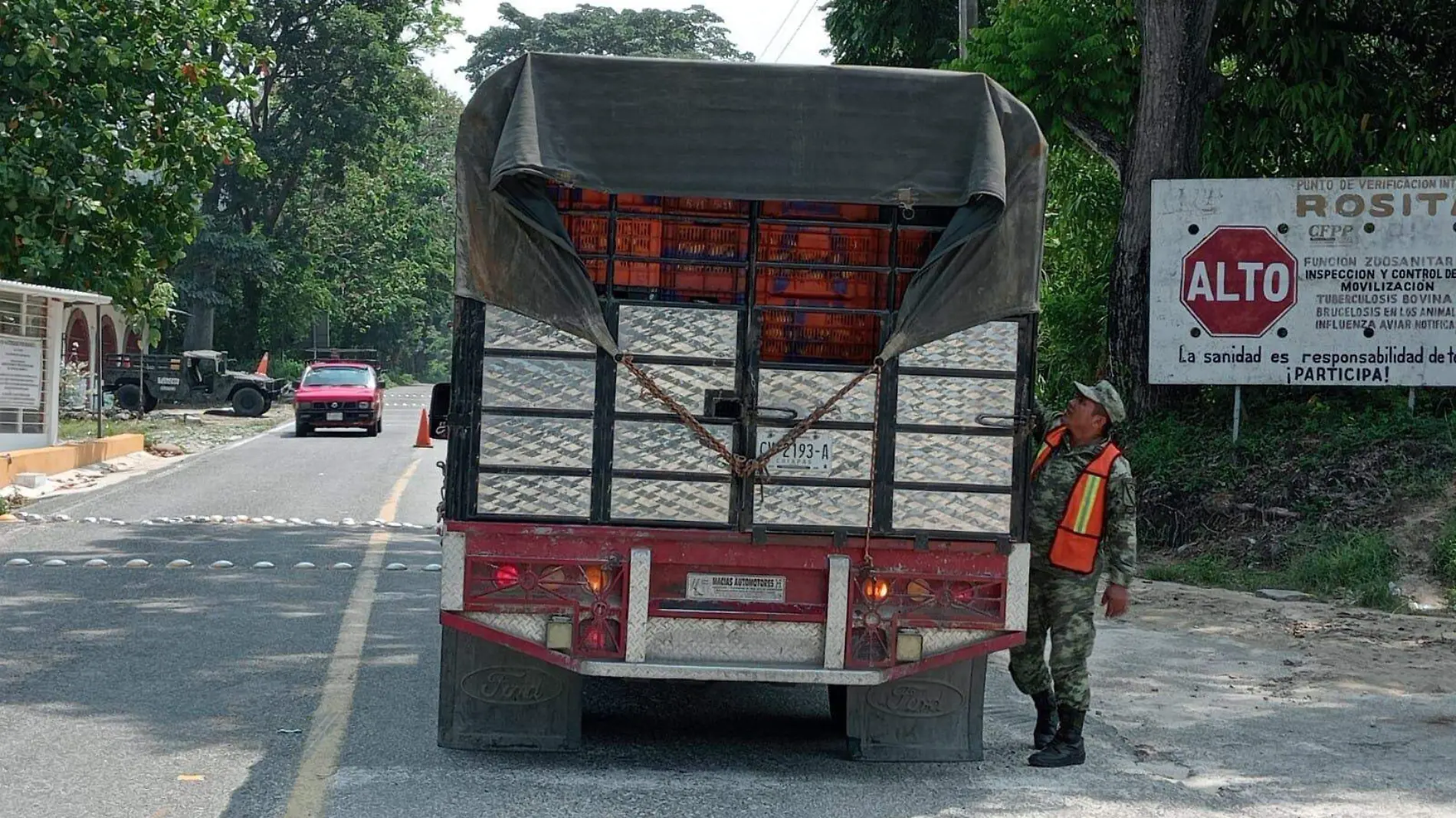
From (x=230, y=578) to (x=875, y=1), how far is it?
13762 millimetres

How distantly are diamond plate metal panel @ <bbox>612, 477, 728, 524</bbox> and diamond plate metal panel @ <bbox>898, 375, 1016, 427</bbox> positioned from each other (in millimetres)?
826

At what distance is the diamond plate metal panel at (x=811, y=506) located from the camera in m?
6.88

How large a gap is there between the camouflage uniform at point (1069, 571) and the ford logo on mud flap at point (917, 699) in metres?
0.48

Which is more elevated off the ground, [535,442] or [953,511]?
[535,442]

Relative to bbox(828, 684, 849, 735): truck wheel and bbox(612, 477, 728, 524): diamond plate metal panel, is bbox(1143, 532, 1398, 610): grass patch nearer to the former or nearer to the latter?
bbox(828, 684, 849, 735): truck wheel

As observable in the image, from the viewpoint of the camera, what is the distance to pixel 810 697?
9156mm

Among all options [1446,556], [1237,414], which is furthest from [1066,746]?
[1237,414]

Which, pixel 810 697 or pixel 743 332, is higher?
pixel 743 332

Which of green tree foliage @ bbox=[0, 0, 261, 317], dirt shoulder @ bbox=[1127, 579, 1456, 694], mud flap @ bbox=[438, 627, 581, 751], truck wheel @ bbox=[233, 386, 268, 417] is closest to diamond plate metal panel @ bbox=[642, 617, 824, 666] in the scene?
mud flap @ bbox=[438, 627, 581, 751]

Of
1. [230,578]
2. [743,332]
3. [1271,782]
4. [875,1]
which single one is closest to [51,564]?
[230,578]

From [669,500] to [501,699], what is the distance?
1.20 meters

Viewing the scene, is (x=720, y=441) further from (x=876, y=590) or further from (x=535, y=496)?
(x=876, y=590)

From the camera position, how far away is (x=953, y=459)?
272 inches

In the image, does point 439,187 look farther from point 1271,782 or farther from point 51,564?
point 1271,782
